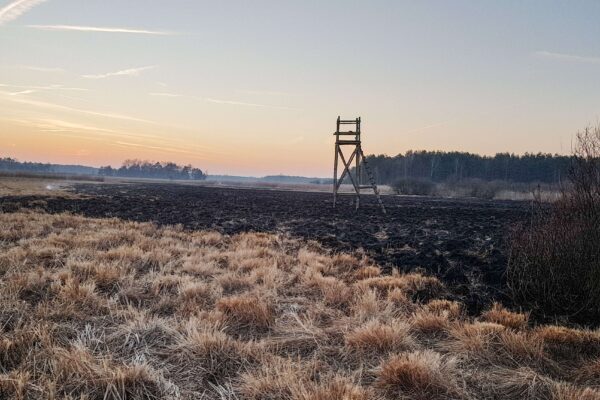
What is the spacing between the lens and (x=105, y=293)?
5590mm

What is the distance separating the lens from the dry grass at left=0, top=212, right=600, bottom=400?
10.4 ft

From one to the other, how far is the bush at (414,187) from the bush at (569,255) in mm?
50922

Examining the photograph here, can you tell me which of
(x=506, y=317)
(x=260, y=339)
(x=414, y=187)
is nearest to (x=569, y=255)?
(x=506, y=317)

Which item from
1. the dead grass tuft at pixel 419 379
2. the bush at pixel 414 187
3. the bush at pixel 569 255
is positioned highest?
the bush at pixel 414 187

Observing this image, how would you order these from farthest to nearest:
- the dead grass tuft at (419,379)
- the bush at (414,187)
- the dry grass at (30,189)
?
the bush at (414,187) < the dry grass at (30,189) < the dead grass tuft at (419,379)

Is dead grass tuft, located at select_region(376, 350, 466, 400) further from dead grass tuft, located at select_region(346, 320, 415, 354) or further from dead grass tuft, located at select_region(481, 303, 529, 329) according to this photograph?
dead grass tuft, located at select_region(481, 303, 529, 329)

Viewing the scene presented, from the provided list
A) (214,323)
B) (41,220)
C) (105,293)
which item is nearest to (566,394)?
(214,323)

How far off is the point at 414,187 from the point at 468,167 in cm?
5111

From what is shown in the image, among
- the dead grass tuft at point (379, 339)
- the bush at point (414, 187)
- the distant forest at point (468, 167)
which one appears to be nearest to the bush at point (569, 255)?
the dead grass tuft at point (379, 339)

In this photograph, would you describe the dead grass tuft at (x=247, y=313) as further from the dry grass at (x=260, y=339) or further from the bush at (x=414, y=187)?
the bush at (x=414, y=187)

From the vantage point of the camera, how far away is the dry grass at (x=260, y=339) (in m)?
3.18

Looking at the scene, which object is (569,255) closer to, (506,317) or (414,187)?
(506,317)

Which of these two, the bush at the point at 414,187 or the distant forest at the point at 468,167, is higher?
the distant forest at the point at 468,167

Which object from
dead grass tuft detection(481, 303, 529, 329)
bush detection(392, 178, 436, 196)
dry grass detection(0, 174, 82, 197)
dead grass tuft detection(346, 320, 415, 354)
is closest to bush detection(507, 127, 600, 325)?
dead grass tuft detection(481, 303, 529, 329)
